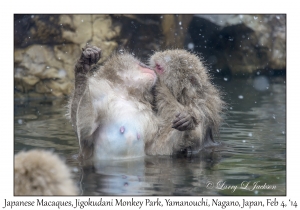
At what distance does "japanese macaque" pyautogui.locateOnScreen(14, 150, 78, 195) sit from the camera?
2.86 meters

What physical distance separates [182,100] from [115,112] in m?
0.66

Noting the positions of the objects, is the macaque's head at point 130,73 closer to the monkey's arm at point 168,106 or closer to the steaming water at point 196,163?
the monkey's arm at point 168,106

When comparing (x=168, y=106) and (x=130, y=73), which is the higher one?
(x=130, y=73)

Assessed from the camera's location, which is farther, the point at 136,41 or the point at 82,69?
the point at 136,41

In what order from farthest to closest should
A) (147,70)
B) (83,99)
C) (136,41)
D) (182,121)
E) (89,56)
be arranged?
(136,41)
(147,70)
(182,121)
(83,99)
(89,56)

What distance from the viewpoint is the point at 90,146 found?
15.6 feet

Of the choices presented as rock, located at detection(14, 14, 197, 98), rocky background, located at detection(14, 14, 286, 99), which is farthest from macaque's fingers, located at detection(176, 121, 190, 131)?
rock, located at detection(14, 14, 197, 98)

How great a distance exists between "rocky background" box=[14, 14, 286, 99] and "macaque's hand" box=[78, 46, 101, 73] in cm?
451

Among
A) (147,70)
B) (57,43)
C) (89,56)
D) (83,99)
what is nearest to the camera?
(89,56)

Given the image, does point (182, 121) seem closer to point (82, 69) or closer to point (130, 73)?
point (130, 73)

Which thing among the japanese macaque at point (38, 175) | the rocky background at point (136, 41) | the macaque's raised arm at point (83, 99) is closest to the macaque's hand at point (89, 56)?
the macaque's raised arm at point (83, 99)

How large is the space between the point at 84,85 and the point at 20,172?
5.40 feet

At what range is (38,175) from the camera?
285cm

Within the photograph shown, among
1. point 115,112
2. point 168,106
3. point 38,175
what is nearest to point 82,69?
point 115,112
